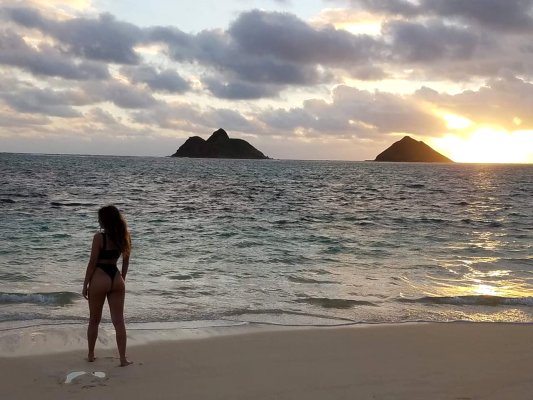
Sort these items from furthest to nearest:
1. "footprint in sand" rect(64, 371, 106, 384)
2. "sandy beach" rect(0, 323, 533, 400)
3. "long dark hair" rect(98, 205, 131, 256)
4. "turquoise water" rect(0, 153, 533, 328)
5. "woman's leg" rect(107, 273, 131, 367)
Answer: "turquoise water" rect(0, 153, 533, 328) < "woman's leg" rect(107, 273, 131, 367) < "long dark hair" rect(98, 205, 131, 256) < "footprint in sand" rect(64, 371, 106, 384) < "sandy beach" rect(0, 323, 533, 400)

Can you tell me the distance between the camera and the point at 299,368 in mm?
6520

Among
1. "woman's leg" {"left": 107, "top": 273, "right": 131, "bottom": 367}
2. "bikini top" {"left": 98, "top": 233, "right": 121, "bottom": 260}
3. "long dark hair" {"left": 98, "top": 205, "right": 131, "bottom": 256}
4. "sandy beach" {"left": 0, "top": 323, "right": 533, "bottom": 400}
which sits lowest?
"sandy beach" {"left": 0, "top": 323, "right": 533, "bottom": 400}

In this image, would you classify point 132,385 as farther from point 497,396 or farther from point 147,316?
point 497,396

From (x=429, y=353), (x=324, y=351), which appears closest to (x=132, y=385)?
(x=324, y=351)

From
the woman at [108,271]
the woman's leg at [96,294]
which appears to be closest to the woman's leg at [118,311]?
the woman at [108,271]

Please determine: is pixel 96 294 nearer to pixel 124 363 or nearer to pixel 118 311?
pixel 118 311

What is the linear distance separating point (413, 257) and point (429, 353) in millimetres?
9588

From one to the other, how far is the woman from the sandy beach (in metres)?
0.44

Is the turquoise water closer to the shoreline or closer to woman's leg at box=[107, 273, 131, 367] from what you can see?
the shoreline

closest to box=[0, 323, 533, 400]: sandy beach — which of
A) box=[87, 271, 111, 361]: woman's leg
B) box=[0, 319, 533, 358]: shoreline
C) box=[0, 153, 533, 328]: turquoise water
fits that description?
box=[0, 319, 533, 358]: shoreline

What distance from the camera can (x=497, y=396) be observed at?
18.9 feet

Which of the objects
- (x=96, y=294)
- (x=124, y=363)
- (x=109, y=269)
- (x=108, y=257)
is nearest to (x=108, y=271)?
(x=109, y=269)

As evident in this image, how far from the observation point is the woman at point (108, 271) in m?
6.19

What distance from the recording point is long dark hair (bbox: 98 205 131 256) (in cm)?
615
